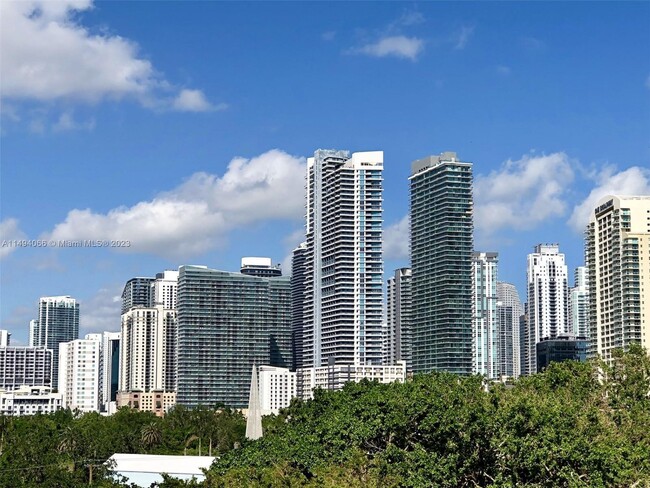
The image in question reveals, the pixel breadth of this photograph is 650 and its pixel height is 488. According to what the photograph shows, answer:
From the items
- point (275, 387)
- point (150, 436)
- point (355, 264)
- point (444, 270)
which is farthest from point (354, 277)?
point (150, 436)

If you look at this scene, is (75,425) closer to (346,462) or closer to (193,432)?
(193,432)

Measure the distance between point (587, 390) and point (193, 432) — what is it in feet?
216

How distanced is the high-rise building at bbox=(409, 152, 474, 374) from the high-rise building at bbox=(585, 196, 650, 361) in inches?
1041

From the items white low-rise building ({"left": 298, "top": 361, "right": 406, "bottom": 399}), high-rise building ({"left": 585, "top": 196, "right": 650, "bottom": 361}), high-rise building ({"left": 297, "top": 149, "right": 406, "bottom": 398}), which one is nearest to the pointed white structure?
high-rise building ({"left": 585, "top": 196, "right": 650, "bottom": 361})

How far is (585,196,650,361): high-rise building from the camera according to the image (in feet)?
488

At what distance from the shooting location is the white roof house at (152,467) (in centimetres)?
6419

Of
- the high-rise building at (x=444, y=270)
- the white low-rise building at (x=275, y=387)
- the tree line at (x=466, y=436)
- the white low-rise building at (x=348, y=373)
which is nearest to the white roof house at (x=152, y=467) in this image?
the tree line at (x=466, y=436)

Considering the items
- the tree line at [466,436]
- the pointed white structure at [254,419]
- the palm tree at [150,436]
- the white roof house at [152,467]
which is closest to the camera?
the tree line at [466,436]

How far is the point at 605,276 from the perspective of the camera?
15688 cm

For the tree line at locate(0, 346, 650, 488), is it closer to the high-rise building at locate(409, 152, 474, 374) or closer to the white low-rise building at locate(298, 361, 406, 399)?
the white low-rise building at locate(298, 361, 406, 399)

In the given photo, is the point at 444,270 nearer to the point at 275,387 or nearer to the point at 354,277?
the point at 354,277

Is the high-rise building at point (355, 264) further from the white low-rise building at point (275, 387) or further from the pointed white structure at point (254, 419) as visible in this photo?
the pointed white structure at point (254, 419)

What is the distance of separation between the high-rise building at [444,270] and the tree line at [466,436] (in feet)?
445

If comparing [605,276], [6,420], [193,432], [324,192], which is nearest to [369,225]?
[324,192]
